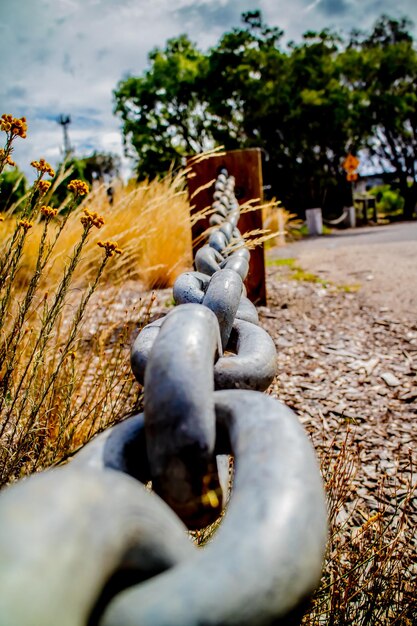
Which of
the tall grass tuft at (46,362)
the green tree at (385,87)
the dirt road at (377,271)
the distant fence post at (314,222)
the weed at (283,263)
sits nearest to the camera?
the tall grass tuft at (46,362)

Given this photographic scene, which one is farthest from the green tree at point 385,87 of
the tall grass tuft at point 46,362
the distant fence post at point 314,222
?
the tall grass tuft at point 46,362

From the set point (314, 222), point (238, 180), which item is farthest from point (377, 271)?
point (314, 222)

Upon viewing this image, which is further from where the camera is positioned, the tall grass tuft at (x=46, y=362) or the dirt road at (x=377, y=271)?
the dirt road at (x=377, y=271)

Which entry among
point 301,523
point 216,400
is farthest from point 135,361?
point 301,523

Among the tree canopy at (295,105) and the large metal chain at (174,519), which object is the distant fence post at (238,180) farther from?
the tree canopy at (295,105)

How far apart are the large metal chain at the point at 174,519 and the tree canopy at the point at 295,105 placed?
→ 66.0 ft

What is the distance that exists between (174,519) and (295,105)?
21063 millimetres

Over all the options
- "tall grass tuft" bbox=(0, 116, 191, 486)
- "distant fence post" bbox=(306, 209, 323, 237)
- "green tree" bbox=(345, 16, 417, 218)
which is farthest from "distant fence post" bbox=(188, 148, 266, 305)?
"green tree" bbox=(345, 16, 417, 218)

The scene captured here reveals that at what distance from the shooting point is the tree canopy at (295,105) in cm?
1973

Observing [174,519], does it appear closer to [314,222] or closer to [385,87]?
[314,222]

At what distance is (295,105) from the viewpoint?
19.5 m

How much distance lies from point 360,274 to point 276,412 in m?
5.97

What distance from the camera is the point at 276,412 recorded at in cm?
53

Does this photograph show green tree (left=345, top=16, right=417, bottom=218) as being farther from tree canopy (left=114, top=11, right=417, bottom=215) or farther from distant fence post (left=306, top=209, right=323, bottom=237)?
distant fence post (left=306, top=209, right=323, bottom=237)
